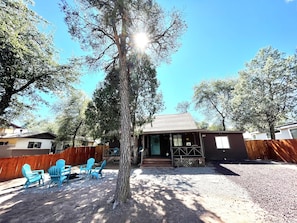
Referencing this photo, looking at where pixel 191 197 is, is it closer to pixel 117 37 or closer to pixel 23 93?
pixel 117 37

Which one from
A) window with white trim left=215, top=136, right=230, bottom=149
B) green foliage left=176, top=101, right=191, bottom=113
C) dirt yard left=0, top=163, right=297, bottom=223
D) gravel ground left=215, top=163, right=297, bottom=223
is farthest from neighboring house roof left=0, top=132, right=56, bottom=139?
green foliage left=176, top=101, right=191, bottom=113

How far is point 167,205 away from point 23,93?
1131 cm

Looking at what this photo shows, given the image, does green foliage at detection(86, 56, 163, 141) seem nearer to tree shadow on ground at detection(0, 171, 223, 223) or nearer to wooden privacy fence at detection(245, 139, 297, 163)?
tree shadow on ground at detection(0, 171, 223, 223)

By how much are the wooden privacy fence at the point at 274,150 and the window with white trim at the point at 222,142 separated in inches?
92.4

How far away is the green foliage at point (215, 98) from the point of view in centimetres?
1947

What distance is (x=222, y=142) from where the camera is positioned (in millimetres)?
12188

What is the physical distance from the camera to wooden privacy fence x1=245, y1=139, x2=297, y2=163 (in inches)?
372

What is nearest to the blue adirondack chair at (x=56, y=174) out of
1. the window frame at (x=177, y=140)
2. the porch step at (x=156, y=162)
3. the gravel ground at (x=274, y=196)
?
the porch step at (x=156, y=162)

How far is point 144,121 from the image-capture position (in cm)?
1014

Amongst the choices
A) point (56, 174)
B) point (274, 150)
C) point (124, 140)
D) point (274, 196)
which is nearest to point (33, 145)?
point (56, 174)

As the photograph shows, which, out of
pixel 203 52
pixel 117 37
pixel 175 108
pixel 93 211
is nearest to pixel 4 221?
→ pixel 93 211

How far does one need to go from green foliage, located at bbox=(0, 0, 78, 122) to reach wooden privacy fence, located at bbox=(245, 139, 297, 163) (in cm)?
1697

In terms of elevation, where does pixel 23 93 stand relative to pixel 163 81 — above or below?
below

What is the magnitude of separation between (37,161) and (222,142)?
15136 mm
